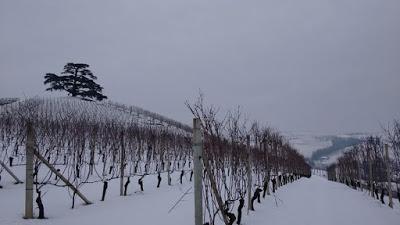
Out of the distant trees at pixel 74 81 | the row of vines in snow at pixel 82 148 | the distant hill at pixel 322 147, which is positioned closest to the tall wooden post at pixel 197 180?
the row of vines in snow at pixel 82 148

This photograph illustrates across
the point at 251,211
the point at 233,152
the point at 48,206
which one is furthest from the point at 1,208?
the point at 251,211

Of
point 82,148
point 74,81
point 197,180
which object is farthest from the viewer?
point 74,81

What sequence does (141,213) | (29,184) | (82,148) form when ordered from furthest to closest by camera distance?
(82,148), (141,213), (29,184)

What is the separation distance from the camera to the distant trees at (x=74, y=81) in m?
38.8

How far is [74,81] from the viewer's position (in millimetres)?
39969

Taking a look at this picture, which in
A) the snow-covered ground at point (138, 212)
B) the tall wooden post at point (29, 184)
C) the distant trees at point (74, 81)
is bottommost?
the snow-covered ground at point (138, 212)

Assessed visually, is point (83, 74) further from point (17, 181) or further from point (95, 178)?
point (17, 181)

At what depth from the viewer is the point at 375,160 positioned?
18719 mm

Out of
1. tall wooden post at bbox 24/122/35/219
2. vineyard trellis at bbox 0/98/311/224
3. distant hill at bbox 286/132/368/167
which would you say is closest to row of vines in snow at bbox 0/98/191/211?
vineyard trellis at bbox 0/98/311/224

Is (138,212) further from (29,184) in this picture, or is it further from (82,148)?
(82,148)

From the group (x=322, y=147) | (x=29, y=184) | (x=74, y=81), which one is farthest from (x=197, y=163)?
(x=322, y=147)

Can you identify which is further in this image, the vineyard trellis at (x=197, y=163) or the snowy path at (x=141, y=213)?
the snowy path at (x=141, y=213)

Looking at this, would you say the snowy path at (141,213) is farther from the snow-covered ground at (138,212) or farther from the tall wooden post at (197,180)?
the tall wooden post at (197,180)

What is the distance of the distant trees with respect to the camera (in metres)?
38.8
